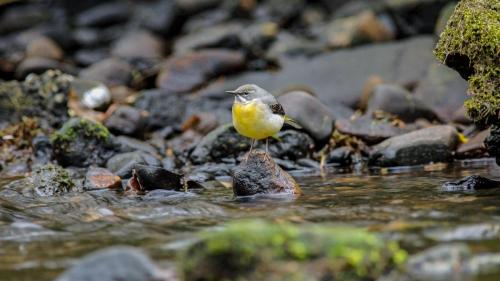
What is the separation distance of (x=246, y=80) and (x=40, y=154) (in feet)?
20.2

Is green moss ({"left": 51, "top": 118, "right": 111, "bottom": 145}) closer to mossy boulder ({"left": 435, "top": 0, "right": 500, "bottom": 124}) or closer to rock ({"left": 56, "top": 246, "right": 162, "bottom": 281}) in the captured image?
mossy boulder ({"left": 435, "top": 0, "right": 500, "bottom": 124})

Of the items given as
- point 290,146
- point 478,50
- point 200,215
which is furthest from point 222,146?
point 478,50

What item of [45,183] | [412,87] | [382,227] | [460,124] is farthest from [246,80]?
[382,227]

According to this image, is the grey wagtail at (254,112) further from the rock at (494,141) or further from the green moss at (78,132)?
the green moss at (78,132)

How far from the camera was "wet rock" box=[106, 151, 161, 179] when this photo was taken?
11445mm

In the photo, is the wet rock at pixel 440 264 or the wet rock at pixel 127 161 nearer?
the wet rock at pixel 440 264

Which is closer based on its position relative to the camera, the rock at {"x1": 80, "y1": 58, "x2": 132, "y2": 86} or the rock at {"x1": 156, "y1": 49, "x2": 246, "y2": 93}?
the rock at {"x1": 156, "y1": 49, "x2": 246, "y2": 93}

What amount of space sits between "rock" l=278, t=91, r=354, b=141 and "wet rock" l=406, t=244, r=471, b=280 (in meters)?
7.59

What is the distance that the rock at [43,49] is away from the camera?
20744 millimetres

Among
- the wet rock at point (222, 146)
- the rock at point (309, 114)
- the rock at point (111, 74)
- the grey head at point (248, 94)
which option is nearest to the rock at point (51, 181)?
the grey head at point (248, 94)

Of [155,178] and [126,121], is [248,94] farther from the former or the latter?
[126,121]

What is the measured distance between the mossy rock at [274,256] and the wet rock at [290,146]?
774 cm

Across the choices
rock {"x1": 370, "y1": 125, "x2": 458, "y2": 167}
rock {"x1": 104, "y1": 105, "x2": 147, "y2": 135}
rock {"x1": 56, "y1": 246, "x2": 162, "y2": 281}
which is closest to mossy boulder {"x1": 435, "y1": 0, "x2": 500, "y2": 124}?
rock {"x1": 370, "y1": 125, "x2": 458, "y2": 167}

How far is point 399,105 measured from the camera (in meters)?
14.3
